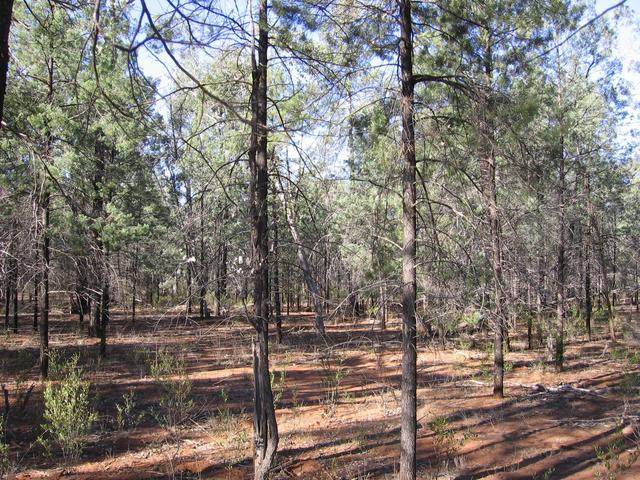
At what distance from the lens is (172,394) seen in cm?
1038

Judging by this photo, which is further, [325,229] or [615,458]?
[325,229]

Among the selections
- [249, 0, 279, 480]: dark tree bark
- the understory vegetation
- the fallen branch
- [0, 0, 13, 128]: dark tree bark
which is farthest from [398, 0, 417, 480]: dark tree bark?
the fallen branch

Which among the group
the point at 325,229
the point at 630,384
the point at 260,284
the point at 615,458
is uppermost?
the point at 325,229

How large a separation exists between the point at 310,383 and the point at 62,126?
8.97m

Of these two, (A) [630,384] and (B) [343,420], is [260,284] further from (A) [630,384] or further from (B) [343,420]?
(A) [630,384]

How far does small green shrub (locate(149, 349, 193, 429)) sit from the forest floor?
0.27ft

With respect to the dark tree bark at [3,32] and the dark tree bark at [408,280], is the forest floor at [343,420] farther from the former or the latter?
the dark tree bark at [3,32]

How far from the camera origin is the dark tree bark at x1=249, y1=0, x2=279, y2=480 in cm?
538

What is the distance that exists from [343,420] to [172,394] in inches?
155

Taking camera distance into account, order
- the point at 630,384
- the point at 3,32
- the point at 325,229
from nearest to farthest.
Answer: the point at 3,32
the point at 325,229
the point at 630,384

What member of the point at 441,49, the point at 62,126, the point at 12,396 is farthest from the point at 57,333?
the point at 441,49

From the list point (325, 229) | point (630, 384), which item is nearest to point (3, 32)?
point (325, 229)

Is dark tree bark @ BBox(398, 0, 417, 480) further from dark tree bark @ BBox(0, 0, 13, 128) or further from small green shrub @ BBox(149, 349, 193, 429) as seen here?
dark tree bark @ BBox(0, 0, 13, 128)

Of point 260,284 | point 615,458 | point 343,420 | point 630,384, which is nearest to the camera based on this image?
point 260,284
